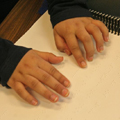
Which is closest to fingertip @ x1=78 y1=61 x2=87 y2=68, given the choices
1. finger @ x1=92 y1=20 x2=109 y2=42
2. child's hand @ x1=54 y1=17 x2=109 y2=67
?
child's hand @ x1=54 y1=17 x2=109 y2=67

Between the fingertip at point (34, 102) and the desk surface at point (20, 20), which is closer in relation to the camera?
the fingertip at point (34, 102)

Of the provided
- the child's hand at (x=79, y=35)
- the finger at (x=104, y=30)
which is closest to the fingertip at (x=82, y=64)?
the child's hand at (x=79, y=35)

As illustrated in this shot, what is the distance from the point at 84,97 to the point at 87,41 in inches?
6.3

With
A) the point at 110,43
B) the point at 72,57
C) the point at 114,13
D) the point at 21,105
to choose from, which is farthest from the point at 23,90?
the point at 114,13

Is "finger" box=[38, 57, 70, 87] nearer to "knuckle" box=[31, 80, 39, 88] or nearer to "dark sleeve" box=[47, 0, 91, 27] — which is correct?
"knuckle" box=[31, 80, 39, 88]

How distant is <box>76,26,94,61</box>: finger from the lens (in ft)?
1.62

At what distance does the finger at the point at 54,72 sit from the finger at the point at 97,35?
131 mm

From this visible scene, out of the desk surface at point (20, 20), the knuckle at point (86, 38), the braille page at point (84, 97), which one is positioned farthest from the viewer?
the desk surface at point (20, 20)

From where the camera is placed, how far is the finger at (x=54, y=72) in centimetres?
46

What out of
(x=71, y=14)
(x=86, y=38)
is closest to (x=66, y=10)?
(x=71, y=14)

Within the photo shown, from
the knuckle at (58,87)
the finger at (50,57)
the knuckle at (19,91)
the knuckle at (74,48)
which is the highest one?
the knuckle at (74,48)

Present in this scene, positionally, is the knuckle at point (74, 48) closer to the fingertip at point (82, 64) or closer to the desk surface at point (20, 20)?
the fingertip at point (82, 64)

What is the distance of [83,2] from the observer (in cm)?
59

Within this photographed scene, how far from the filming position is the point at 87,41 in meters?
0.50
